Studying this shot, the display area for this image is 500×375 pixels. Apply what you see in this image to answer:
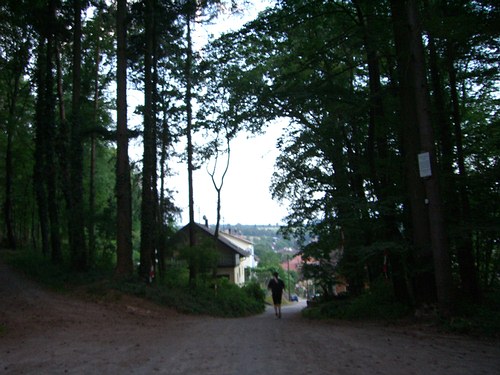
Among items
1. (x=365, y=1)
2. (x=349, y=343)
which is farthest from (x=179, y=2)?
(x=349, y=343)

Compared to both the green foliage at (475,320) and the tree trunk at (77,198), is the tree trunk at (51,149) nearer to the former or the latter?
the tree trunk at (77,198)

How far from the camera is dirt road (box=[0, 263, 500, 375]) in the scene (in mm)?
5195

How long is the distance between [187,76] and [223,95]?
7.33ft

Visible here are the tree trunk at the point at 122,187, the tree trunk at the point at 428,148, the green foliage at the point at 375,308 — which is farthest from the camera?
the tree trunk at the point at 122,187

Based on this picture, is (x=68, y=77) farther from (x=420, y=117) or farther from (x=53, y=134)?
(x=420, y=117)

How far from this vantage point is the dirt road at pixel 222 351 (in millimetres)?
5195

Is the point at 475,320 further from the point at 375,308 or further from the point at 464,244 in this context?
the point at 375,308

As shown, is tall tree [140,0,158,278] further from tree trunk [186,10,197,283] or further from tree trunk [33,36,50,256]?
tree trunk [33,36,50,256]

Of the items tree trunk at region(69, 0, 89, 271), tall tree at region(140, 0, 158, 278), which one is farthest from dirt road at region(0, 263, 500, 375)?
tree trunk at region(69, 0, 89, 271)

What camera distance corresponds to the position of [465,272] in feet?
34.3

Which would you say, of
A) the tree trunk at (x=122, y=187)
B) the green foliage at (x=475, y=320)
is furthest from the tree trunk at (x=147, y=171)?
the green foliage at (x=475, y=320)

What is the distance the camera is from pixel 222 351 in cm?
647

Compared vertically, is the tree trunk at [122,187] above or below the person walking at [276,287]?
above

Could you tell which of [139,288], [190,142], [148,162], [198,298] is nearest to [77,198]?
[148,162]
